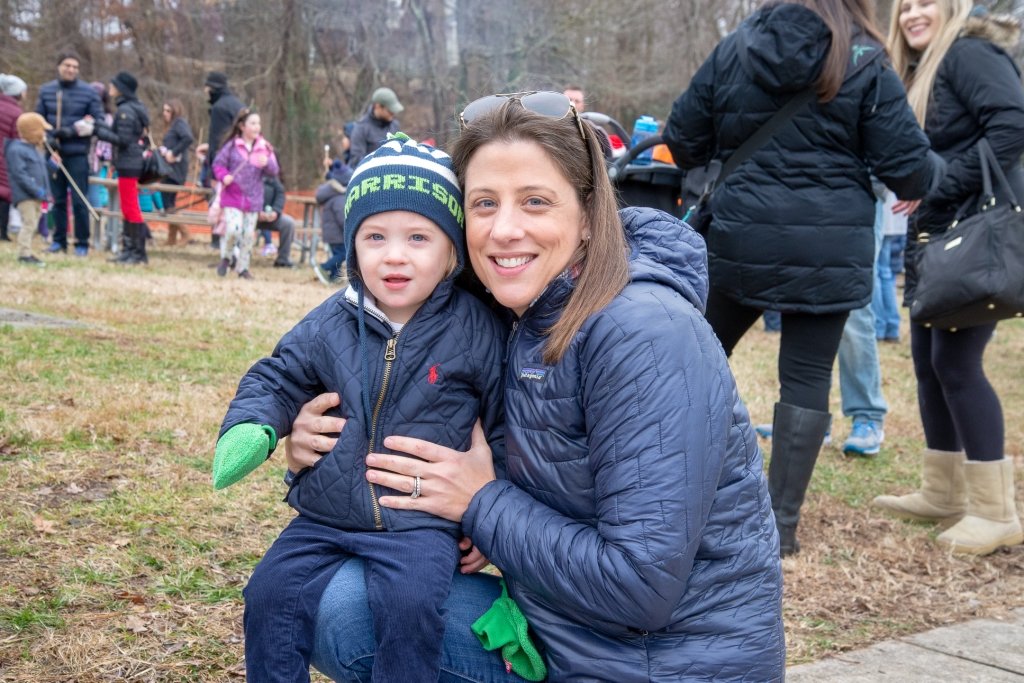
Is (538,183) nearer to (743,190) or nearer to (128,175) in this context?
(743,190)

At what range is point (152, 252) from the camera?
13.1 metres

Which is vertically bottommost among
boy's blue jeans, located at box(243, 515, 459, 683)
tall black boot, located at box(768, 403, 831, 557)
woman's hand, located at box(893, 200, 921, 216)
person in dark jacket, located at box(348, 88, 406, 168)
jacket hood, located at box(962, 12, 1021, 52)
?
tall black boot, located at box(768, 403, 831, 557)

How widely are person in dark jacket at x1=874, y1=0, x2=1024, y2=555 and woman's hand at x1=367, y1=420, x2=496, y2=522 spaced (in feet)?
8.43

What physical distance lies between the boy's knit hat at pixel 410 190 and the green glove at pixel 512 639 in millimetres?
669

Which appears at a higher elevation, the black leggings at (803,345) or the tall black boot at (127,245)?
the black leggings at (803,345)

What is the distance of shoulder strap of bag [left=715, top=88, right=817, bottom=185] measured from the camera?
130 inches

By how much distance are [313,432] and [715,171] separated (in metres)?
1.99

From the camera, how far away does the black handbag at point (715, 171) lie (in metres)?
3.30

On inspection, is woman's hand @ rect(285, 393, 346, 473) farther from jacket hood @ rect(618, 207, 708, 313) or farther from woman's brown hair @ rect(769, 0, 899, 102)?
woman's brown hair @ rect(769, 0, 899, 102)

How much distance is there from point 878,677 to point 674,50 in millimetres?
23353

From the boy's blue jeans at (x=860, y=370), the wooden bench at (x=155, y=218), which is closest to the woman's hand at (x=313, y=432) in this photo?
the boy's blue jeans at (x=860, y=370)

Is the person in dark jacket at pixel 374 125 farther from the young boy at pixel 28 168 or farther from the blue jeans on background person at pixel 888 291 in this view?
the blue jeans on background person at pixel 888 291

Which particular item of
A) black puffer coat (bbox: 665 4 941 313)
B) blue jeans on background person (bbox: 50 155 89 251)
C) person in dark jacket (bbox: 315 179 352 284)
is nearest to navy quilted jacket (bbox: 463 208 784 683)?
black puffer coat (bbox: 665 4 941 313)

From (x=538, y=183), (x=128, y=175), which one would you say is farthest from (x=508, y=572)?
(x=128, y=175)
